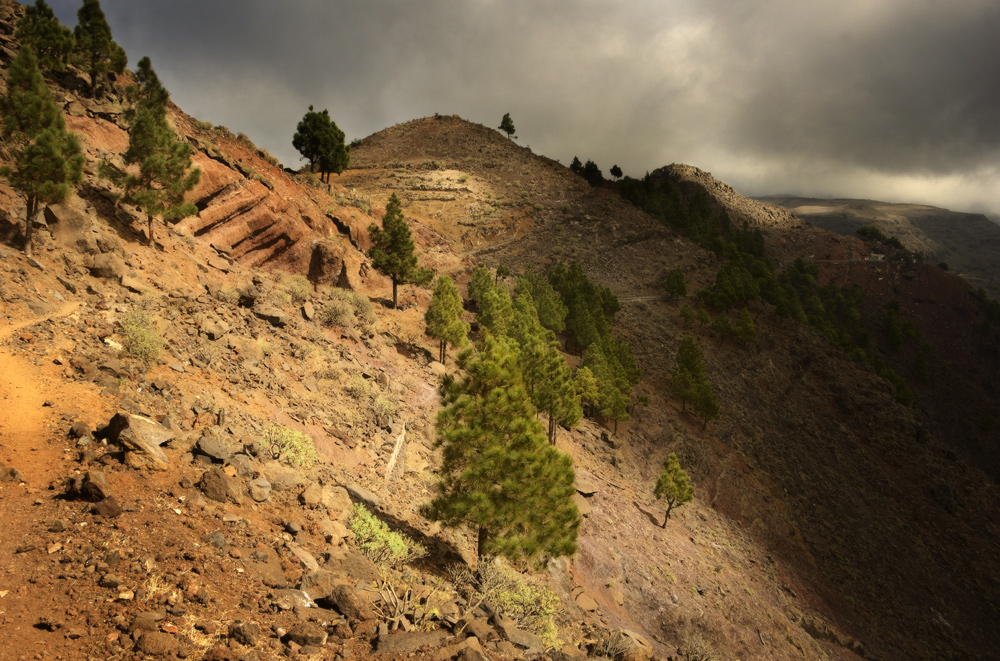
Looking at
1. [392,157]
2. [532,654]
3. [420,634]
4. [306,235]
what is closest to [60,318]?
[420,634]

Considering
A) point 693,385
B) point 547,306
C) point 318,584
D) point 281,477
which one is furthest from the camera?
point 547,306

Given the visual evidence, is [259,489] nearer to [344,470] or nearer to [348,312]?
[344,470]

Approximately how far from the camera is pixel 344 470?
16.3 meters

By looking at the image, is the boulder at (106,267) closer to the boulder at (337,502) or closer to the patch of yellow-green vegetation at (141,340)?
the patch of yellow-green vegetation at (141,340)

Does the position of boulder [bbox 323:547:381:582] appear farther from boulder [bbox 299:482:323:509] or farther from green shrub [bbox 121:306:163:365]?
green shrub [bbox 121:306:163:365]

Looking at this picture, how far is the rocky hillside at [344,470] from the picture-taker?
8.52 m

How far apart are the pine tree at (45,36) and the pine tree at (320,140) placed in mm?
29838

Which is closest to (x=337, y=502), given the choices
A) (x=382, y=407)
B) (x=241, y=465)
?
(x=241, y=465)

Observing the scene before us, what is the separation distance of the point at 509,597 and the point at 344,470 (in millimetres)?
6929

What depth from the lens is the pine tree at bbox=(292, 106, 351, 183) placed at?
60781 millimetres

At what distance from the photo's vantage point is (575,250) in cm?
7888

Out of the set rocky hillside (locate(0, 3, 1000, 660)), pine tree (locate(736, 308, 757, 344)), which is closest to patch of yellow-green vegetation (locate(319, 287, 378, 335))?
rocky hillside (locate(0, 3, 1000, 660))

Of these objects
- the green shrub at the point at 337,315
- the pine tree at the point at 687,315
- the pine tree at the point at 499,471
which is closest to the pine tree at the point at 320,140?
the green shrub at the point at 337,315

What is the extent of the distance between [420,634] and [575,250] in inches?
2899
